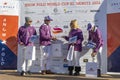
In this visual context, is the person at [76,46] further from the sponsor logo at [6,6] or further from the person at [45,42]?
the sponsor logo at [6,6]

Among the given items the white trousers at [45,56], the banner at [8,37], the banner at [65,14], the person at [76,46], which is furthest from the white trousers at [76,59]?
the banner at [8,37]

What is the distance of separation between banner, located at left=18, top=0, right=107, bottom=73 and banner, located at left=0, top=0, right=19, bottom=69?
16.5 inches

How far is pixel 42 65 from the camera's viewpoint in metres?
12.4

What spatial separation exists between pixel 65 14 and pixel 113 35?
1.84 metres

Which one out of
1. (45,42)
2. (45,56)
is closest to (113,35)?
(45,42)

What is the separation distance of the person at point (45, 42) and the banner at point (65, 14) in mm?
348

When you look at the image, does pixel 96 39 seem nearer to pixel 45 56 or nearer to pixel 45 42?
pixel 45 42

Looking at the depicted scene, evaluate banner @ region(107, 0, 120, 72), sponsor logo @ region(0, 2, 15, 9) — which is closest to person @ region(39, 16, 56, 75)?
sponsor logo @ region(0, 2, 15, 9)

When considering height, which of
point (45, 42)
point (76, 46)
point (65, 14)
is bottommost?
point (76, 46)

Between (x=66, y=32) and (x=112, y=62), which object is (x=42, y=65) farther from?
(x=112, y=62)

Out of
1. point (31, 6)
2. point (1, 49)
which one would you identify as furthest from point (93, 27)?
point (1, 49)

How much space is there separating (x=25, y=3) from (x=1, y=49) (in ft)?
6.31

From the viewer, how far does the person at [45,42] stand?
12.3 meters

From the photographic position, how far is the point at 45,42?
485 inches
